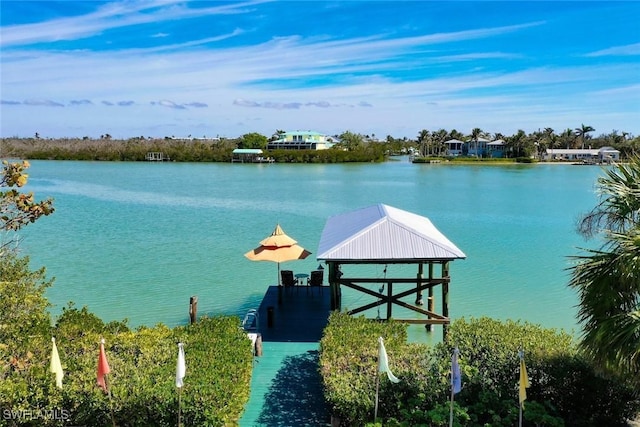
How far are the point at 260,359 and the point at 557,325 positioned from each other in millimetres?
9153

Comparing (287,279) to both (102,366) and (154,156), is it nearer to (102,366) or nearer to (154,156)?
(102,366)

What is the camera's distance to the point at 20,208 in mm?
7000

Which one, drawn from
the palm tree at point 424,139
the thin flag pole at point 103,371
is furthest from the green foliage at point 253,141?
the thin flag pole at point 103,371

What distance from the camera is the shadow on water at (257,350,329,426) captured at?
7.66 m

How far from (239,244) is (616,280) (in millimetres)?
19639

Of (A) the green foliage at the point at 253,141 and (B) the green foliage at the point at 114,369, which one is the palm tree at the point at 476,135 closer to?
(A) the green foliage at the point at 253,141

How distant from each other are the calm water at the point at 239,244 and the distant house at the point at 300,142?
69134mm

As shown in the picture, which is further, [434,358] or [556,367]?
[434,358]

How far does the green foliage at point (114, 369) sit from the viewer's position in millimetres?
6609

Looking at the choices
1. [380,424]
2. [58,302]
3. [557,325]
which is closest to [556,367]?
[380,424]

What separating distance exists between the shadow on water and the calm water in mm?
5822

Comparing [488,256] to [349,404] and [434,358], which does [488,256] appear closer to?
[434,358]

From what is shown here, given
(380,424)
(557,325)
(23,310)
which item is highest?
(23,310)

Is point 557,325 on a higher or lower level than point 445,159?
lower
